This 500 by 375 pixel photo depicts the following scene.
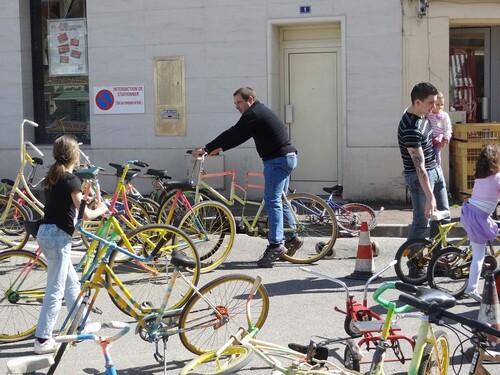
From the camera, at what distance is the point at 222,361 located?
171 inches

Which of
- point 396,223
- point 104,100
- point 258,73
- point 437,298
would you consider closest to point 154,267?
point 437,298

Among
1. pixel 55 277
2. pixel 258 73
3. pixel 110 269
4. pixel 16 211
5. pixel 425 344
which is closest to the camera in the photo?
pixel 425 344

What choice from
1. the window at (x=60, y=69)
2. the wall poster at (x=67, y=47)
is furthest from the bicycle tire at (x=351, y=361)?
the wall poster at (x=67, y=47)

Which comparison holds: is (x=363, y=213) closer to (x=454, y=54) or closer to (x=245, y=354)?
(x=454, y=54)

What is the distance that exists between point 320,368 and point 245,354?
457mm

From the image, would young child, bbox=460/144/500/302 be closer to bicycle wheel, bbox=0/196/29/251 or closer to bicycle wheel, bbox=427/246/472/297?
bicycle wheel, bbox=427/246/472/297

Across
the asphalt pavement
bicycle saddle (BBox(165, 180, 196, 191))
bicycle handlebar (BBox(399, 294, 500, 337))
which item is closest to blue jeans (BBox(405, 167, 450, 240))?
the asphalt pavement

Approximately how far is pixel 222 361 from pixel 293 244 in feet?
15.5

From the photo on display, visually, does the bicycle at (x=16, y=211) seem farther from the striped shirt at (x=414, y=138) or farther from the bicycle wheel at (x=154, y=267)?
the striped shirt at (x=414, y=138)

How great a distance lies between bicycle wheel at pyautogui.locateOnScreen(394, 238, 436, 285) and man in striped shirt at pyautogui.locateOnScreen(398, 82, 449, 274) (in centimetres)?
19

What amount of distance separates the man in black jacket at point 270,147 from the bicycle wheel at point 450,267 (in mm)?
1994

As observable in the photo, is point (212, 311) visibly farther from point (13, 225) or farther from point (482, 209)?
point (13, 225)

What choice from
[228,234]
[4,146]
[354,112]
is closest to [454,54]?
[354,112]

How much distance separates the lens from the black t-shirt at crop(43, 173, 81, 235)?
5.85 metres
